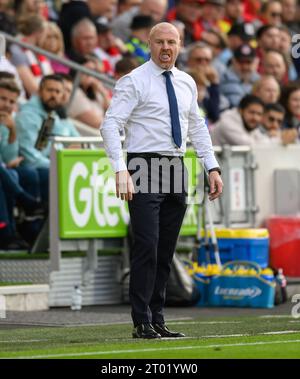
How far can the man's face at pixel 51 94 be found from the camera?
1634 cm

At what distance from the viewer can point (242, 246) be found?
16.1 m

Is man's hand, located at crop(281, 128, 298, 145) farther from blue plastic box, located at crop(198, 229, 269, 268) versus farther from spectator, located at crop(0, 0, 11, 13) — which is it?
spectator, located at crop(0, 0, 11, 13)

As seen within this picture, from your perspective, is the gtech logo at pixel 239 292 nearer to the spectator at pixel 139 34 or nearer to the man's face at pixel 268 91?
the man's face at pixel 268 91

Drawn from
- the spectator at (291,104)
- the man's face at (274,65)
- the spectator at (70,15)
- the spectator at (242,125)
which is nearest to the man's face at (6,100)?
the spectator at (242,125)

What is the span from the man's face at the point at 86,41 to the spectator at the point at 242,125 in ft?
7.36

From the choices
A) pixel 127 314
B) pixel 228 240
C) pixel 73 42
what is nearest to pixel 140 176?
pixel 127 314

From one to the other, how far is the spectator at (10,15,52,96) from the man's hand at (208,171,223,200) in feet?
22.6

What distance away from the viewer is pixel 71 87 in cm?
1708

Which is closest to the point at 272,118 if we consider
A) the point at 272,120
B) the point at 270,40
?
the point at 272,120

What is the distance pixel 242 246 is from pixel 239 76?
5830 mm

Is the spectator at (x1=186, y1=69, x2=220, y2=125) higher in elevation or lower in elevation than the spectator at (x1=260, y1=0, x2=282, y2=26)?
lower

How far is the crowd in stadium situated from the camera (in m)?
15.9

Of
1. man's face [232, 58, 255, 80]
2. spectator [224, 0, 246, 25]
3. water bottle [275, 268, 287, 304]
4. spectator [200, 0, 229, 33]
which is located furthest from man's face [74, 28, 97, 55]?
spectator [224, 0, 246, 25]

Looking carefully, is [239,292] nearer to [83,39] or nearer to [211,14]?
[83,39]
